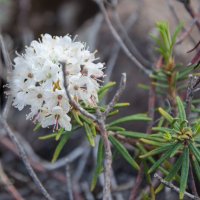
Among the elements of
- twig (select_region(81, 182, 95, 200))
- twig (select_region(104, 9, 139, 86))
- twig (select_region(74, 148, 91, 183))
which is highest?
twig (select_region(104, 9, 139, 86))

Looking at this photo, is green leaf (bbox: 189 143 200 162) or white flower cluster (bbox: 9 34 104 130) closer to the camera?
white flower cluster (bbox: 9 34 104 130)

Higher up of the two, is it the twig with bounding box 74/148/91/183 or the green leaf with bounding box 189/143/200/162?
the twig with bounding box 74/148/91/183

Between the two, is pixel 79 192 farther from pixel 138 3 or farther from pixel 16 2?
pixel 16 2

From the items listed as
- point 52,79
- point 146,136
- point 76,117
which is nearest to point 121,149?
point 146,136

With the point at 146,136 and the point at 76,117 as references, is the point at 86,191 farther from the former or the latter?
the point at 76,117

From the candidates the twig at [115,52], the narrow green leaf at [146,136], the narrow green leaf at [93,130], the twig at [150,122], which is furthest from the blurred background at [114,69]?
the narrow green leaf at [93,130]

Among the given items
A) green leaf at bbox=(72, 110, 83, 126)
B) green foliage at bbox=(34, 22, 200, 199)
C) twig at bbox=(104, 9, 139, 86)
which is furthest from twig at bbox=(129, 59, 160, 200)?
twig at bbox=(104, 9, 139, 86)

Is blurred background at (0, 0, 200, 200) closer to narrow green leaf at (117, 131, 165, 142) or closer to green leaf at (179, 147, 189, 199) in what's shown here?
narrow green leaf at (117, 131, 165, 142)

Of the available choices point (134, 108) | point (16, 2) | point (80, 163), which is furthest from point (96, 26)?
point (16, 2)
